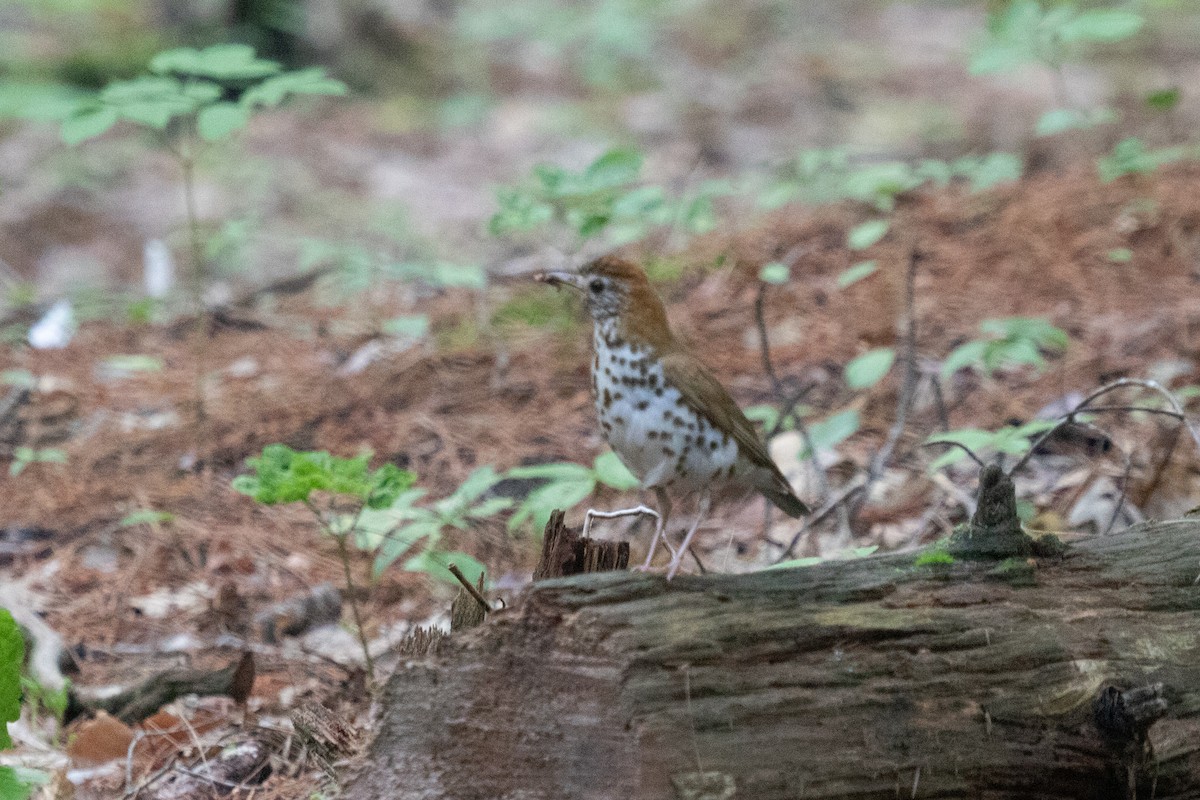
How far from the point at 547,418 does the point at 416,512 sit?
1.78 meters

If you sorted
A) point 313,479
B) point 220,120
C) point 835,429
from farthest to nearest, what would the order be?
point 220,120 < point 835,429 < point 313,479

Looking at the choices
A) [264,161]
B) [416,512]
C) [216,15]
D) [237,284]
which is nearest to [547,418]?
[416,512]

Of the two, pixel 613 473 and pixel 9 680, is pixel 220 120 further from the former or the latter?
pixel 9 680

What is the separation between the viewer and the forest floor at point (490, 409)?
388cm

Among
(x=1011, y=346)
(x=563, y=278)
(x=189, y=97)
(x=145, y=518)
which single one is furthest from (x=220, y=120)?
(x=1011, y=346)

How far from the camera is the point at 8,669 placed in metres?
2.31

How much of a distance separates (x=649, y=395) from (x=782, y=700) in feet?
2.69

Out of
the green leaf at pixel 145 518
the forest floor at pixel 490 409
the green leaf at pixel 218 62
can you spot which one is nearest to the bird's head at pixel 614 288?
the forest floor at pixel 490 409

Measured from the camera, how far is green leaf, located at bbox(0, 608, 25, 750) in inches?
90.1

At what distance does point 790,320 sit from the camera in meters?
5.98

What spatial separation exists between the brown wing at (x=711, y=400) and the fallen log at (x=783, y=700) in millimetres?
550

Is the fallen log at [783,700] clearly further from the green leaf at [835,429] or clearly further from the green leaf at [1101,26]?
the green leaf at [1101,26]

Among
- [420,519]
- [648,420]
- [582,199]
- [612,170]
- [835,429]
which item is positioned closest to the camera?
[648,420]

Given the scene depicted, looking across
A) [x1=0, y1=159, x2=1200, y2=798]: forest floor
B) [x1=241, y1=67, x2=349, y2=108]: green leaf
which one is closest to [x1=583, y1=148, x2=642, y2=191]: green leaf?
[x1=0, y1=159, x2=1200, y2=798]: forest floor
